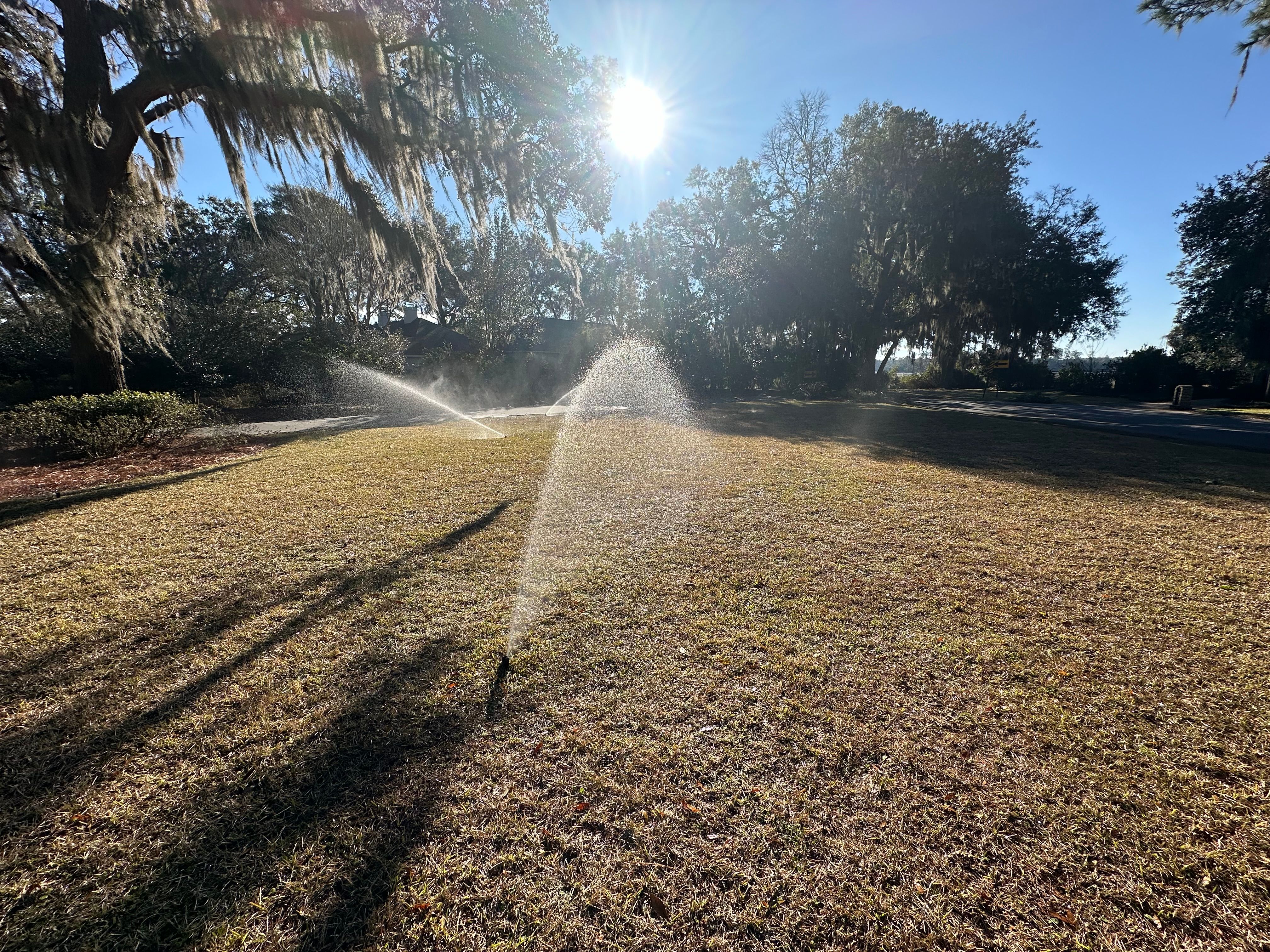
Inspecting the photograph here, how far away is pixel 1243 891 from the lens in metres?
1.43

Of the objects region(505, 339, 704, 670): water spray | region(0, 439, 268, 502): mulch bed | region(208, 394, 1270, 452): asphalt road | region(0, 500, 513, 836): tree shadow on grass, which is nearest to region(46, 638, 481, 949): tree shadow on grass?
region(505, 339, 704, 670): water spray

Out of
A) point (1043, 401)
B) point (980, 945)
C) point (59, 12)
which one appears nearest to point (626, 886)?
point (980, 945)

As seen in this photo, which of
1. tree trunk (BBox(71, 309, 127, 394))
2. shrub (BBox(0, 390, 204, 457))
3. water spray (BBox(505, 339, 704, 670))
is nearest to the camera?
water spray (BBox(505, 339, 704, 670))

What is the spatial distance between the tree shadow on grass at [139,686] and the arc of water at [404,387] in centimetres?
1184

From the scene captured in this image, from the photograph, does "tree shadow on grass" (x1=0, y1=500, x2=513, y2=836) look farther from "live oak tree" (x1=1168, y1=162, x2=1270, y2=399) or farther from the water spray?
"live oak tree" (x1=1168, y1=162, x2=1270, y2=399)

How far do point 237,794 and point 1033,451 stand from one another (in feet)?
37.3

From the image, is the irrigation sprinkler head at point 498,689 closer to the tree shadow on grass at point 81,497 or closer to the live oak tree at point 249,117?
the tree shadow on grass at point 81,497

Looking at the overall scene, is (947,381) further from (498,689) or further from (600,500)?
(498,689)

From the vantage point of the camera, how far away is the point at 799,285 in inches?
Result: 813

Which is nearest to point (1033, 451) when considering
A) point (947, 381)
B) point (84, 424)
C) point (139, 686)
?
point (139, 686)

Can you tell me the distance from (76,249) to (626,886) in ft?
35.0

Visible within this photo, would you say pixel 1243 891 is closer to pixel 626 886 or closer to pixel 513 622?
pixel 626 886

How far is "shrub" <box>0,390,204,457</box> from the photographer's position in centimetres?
703

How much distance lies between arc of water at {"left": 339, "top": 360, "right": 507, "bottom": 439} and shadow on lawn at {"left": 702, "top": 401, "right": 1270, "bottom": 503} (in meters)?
8.63
